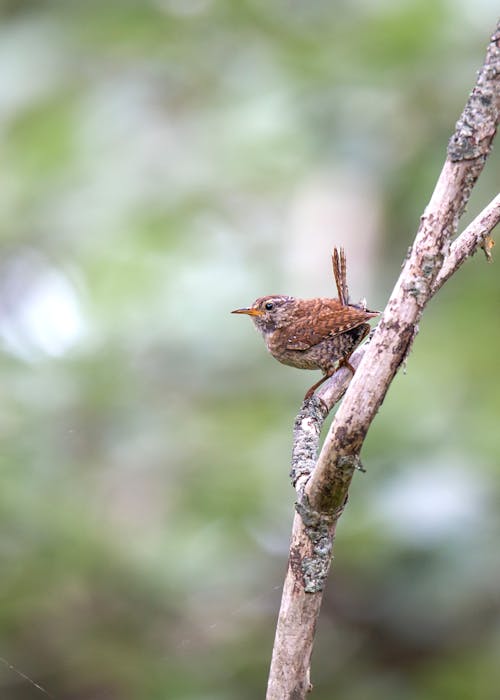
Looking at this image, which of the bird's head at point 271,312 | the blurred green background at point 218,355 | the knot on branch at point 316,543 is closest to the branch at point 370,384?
the knot on branch at point 316,543

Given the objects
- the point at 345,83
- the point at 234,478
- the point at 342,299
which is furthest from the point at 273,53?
the point at 342,299

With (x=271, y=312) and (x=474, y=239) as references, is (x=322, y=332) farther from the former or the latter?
(x=474, y=239)

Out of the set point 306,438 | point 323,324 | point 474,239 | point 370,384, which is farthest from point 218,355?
point 370,384

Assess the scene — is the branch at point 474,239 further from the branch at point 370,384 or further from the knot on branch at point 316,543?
the knot on branch at point 316,543

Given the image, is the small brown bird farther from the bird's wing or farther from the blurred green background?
the blurred green background

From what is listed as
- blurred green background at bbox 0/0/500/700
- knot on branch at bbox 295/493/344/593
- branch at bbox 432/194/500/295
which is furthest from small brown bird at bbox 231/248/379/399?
blurred green background at bbox 0/0/500/700

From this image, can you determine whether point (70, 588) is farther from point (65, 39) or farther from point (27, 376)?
point (65, 39)
